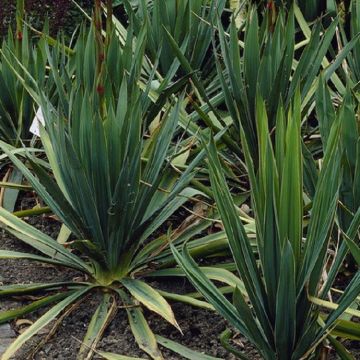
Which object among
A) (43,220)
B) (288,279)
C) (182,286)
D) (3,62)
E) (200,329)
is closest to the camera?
(288,279)

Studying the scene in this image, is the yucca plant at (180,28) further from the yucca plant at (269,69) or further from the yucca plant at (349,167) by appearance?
the yucca plant at (349,167)

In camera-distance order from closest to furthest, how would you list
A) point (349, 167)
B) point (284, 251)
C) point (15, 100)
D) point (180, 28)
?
1. point (284, 251)
2. point (349, 167)
3. point (15, 100)
4. point (180, 28)

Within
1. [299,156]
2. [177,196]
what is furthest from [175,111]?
[299,156]

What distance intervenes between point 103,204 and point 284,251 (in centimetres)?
101

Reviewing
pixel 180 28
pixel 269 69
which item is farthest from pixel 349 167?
pixel 180 28

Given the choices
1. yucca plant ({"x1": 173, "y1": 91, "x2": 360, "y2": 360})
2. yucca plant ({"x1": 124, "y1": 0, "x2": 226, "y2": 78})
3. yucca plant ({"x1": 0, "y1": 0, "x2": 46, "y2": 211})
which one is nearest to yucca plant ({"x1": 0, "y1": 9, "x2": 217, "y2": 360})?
yucca plant ({"x1": 173, "y1": 91, "x2": 360, "y2": 360})

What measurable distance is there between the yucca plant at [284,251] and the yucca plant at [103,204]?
0.42m

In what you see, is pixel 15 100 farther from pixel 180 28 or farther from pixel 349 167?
pixel 349 167

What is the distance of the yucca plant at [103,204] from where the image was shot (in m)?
3.08

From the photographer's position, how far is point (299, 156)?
7.93 ft

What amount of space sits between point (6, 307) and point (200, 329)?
2.44 ft

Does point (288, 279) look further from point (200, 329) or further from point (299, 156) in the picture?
point (200, 329)

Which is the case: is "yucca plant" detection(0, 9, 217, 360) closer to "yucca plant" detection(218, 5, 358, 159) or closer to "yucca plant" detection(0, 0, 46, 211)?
"yucca plant" detection(218, 5, 358, 159)

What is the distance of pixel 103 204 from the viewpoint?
3176mm
